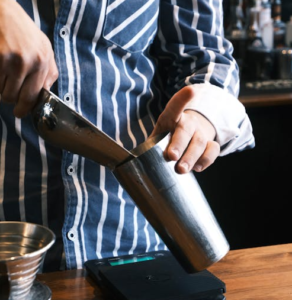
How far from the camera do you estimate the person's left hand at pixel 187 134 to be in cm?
103

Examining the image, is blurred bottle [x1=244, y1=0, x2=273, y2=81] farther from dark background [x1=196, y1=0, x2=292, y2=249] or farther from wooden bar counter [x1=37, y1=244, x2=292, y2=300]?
wooden bar counter [x1=37, y1=244, x2=292, y2=300]

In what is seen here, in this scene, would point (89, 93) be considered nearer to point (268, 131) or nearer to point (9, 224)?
point (9, 224)

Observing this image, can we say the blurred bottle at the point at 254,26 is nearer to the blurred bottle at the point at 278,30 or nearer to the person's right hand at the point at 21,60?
the blurred bottle at the point at 278,30

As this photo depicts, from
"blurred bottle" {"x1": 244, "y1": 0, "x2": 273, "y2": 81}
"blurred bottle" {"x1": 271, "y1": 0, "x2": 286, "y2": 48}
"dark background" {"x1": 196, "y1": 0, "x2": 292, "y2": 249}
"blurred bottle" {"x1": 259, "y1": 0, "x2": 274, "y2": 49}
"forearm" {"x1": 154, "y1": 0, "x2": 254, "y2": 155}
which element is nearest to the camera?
"forearm" {"x1": 154, "y1": 0, "x2": 254, "y2": 155}

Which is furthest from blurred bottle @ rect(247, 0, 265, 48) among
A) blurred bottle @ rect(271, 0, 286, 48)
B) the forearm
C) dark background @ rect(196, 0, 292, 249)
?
the forearm

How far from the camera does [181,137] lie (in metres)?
1.07

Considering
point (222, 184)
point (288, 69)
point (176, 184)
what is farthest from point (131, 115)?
point (288, 69)

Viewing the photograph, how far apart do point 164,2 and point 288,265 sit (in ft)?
1.92

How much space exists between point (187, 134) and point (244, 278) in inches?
9.9

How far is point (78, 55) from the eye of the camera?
1286mm

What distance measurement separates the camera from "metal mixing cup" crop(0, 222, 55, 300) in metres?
0.88

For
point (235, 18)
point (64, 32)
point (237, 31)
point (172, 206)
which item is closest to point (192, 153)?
point (172, 206)

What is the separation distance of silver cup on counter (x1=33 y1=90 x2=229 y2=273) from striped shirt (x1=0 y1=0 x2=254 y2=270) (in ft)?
0.89

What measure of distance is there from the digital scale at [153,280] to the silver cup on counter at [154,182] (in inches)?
2.5
